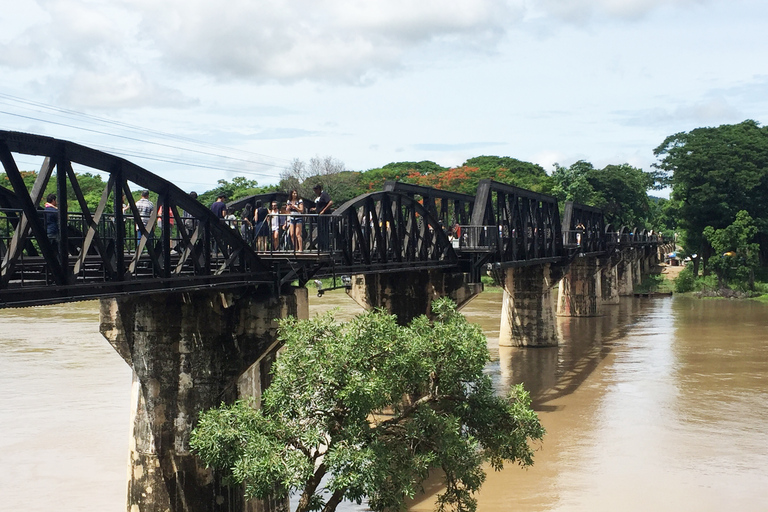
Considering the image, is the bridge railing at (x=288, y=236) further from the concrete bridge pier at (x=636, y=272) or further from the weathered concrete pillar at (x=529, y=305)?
the concrete bridge pier at (x=636, y=272)

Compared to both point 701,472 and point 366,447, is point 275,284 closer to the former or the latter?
point 366,447

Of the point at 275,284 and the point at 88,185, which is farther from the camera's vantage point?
the point at 88,185

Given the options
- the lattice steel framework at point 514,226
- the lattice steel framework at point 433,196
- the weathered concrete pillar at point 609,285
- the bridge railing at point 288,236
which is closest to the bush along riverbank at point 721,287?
the weathered concrete pillar at point 609,285

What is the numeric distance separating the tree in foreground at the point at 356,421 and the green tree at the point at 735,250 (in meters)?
67.0

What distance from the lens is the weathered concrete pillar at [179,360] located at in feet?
66.9

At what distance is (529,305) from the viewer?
50750 mm

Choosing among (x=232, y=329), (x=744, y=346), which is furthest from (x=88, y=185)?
(x=232, y=329)

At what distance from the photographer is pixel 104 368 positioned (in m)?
42.6

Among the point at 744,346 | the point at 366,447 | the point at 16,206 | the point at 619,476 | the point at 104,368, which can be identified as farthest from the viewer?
the point at 744,346

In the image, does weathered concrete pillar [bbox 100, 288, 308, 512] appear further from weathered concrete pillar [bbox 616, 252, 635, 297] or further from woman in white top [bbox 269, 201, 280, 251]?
weathered concrete pillar [bbox 616, 252, 635, 297]

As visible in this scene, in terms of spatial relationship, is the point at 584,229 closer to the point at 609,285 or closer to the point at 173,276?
the point at 609,285

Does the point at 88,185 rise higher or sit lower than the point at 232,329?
higher

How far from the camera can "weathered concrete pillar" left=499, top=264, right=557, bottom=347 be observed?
50688 millimetres

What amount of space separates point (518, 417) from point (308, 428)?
4.47 m
